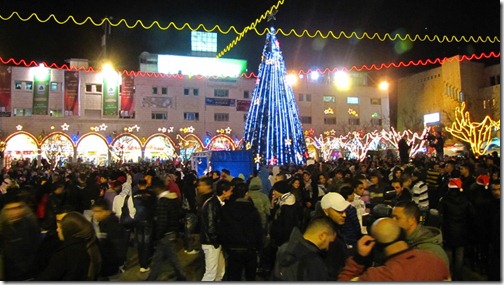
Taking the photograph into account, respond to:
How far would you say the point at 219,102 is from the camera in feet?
147

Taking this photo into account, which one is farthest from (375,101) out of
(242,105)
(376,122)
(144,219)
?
(144,219)

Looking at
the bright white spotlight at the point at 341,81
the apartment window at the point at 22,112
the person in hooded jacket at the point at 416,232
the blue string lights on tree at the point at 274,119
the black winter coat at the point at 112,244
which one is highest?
the bright white spotlight at the point at 341,81

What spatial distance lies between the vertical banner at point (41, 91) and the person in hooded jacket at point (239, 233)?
37987mm

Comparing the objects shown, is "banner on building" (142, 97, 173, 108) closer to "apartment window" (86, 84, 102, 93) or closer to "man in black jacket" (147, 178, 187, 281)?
"apartment window" (86, 84, 102, 93)

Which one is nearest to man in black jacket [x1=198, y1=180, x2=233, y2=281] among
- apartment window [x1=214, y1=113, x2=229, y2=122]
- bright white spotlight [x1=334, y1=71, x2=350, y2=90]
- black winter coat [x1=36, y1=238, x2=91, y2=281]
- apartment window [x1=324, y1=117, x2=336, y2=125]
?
black winter coat [x1=36, y1=238, x2=91, y2=281]

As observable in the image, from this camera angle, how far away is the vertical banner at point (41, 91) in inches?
1550

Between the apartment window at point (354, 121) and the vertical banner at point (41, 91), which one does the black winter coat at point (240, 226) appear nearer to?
the vertical banner at point (41, 91)

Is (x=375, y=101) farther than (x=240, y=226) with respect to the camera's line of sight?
Yes

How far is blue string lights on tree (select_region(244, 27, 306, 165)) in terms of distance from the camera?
2266 centimetres

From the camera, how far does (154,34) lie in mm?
49219

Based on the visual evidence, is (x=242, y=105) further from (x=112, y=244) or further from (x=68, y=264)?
(x=68, y=264)

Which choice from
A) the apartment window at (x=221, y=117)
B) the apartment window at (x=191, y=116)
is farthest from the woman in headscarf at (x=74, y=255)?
the apartment window at (x=221, y=117)

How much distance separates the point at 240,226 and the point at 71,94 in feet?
127

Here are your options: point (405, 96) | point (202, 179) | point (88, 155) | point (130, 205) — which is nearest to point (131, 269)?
point (130, 205)
